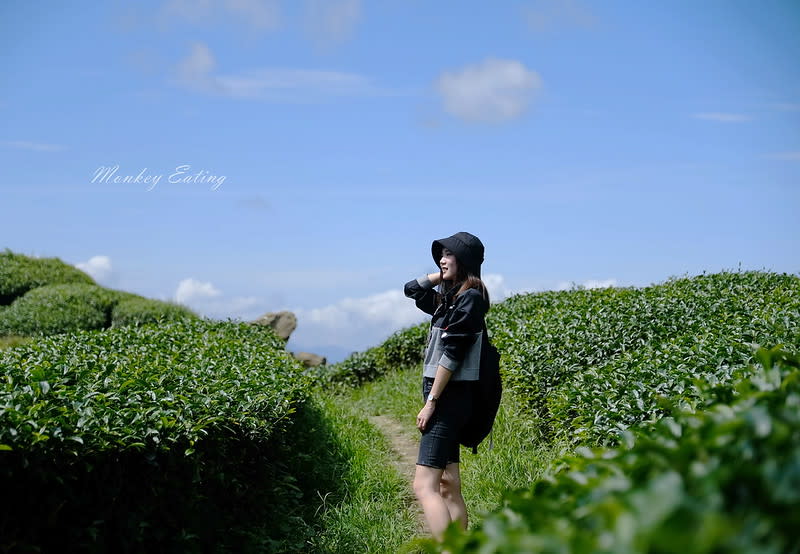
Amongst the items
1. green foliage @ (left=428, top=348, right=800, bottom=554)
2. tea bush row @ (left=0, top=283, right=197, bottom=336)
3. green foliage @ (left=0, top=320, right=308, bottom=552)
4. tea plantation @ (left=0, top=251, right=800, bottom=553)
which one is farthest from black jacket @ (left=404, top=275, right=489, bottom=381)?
tea bush row @ (left=0, top=283, right=197, bottom=336)

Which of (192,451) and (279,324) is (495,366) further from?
(279,324)

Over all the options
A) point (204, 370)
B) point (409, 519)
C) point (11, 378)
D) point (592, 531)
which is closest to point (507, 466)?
point (409, 519)

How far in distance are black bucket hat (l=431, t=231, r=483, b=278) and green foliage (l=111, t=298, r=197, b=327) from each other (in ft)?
38.3

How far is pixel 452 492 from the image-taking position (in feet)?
14.2

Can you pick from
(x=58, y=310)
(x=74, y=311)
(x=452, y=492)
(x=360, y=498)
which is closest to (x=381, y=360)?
(x=360, y=498)

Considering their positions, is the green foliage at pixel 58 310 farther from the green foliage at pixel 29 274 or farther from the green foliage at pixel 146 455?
the green foliage at pixel 146 455

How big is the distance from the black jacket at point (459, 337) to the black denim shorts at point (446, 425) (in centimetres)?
9

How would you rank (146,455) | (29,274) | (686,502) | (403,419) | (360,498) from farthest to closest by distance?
(29,274) < (403,419) < (360,498) < (146,455) < (686,502)

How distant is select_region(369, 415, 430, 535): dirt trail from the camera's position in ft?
18.9

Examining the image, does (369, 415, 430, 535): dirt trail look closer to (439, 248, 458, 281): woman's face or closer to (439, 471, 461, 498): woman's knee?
(439, 471, 461, 498): woman's knee

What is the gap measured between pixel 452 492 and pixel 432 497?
0.29 meters

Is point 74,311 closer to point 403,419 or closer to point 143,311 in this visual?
point 143,311

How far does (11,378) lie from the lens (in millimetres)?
4453

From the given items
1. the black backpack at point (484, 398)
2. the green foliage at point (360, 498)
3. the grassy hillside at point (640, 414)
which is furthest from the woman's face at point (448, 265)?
the green foliage at point (360, 498)
